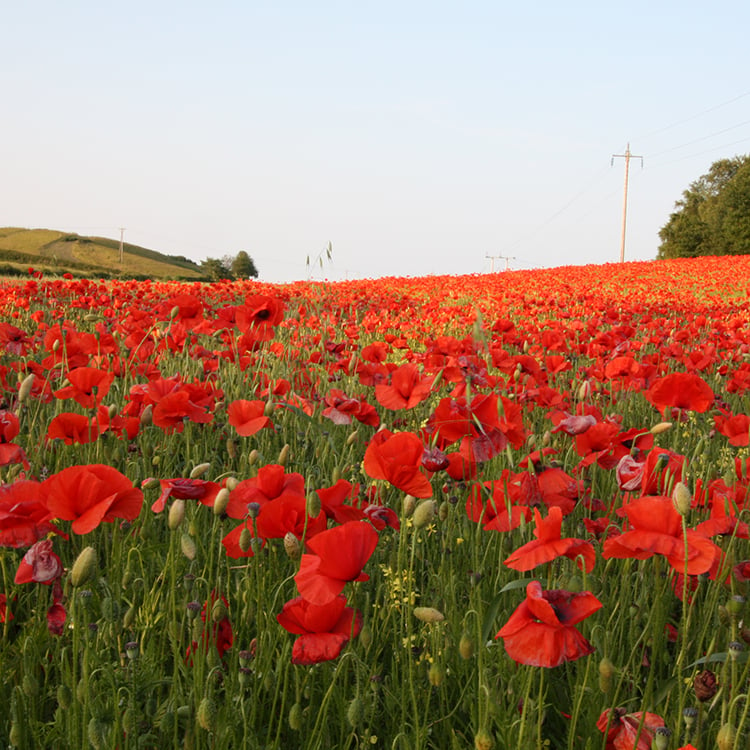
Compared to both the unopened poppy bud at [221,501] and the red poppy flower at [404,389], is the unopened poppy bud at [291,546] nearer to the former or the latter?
the unopened poppy bud at [221,501]

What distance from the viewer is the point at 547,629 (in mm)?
975

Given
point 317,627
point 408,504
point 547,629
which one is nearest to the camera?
point 547,629

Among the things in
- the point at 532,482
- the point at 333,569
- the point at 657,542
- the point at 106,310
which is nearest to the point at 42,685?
the point at 333,569

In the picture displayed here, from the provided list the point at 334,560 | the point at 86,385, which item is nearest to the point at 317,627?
the point at 334,560

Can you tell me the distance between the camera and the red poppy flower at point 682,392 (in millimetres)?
2084

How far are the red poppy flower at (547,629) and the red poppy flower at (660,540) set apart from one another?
0.21 metres

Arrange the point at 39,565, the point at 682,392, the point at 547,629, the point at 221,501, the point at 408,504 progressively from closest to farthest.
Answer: the point at 547,629
the point at 39,565
the point at 221,501
the point at 408,504
the point at 682,392

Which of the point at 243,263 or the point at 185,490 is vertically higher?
the point at 243,263

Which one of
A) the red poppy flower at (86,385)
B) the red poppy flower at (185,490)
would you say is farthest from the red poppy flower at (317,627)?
the red poppy flower at (86,385)

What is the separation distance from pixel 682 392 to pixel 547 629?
1.38 meters

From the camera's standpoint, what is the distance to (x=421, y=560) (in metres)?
2.14

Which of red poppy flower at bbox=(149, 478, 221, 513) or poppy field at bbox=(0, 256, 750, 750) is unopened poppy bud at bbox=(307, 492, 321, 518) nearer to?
poppy field at bbox=(0, 256, 750, 750)

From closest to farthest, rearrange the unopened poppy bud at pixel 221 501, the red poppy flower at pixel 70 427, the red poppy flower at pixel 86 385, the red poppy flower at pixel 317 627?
the red poppy flower at pixel 317 627
the unopened poppy bud at pixel 221 501
the red poppy flower at pixel 70 427
the red poppy flower at pixel 86 385

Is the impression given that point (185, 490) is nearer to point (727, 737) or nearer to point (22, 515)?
point (22, 515)
